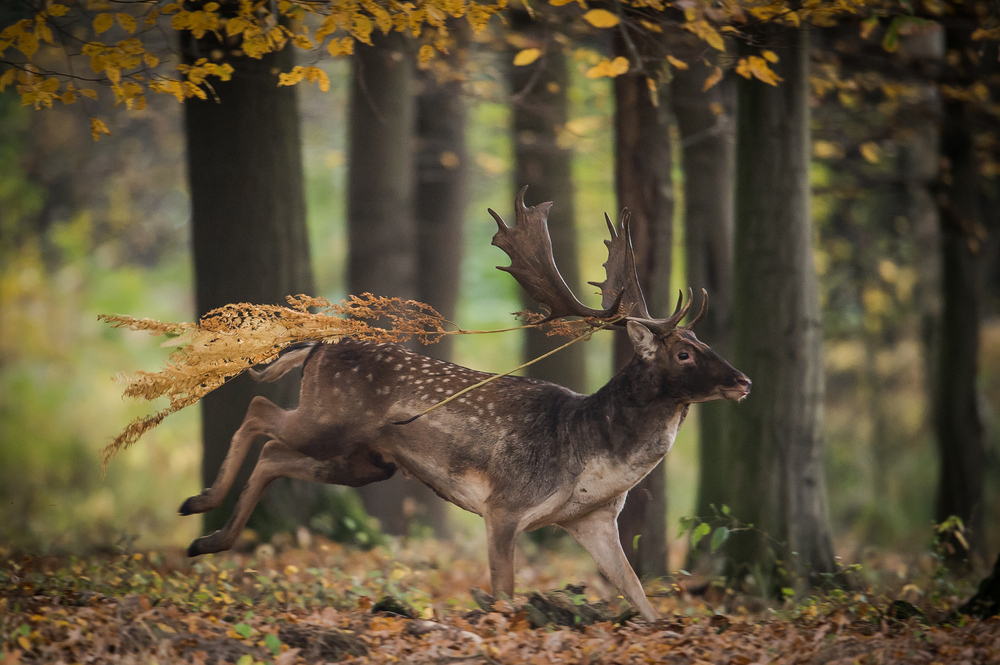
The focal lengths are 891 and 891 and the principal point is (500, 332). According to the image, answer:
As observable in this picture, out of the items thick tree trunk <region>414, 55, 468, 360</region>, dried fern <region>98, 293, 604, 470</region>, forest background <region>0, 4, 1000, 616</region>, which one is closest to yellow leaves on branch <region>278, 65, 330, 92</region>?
forest background <region>0, 4, 1000, 616</region>

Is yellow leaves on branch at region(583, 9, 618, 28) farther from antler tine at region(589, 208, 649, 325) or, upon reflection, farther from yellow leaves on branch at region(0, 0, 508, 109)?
antler tine at region(589, 208, 649, 325)

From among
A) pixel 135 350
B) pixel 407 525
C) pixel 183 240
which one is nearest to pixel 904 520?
pixel 407 525

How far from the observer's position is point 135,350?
A: 22016mm

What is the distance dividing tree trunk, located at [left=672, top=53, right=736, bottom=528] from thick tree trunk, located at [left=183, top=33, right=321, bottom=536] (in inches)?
159

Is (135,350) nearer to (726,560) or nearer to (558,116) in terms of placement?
(558,116)

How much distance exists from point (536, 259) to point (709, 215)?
12.2 ft

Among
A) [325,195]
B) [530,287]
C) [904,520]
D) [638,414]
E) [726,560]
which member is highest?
[325,195]

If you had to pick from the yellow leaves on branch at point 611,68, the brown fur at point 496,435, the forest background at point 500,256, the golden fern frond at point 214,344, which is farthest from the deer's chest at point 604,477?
the yellow leaves on branch at point 611,68

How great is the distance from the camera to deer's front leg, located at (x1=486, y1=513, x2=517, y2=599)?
607 centimetres

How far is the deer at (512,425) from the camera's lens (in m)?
6.08

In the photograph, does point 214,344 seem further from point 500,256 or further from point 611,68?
point 500,256

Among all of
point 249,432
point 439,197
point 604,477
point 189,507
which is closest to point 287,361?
point 249,432

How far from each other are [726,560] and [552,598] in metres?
2.35

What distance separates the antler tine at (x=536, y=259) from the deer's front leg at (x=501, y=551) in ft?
4.84
